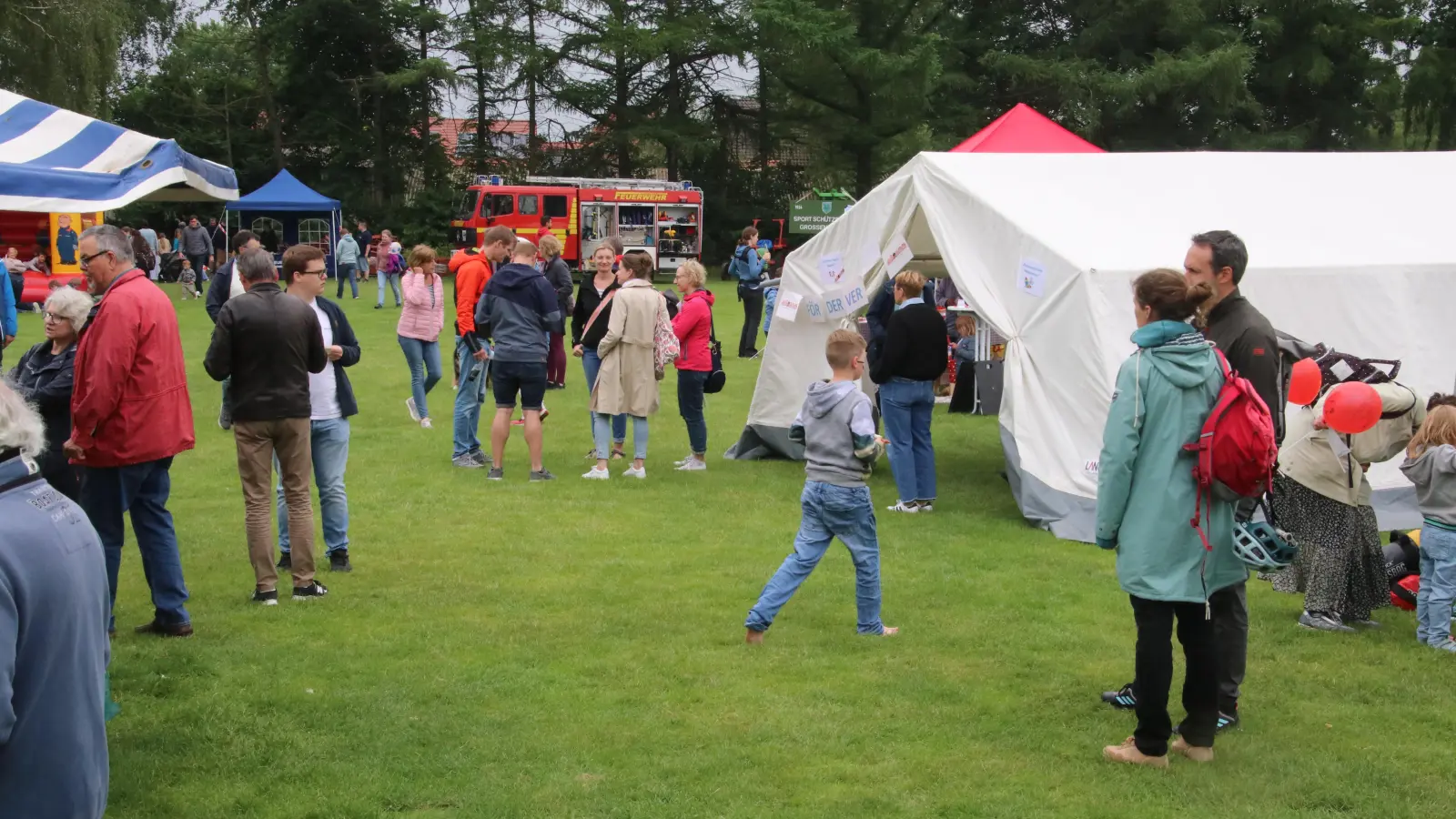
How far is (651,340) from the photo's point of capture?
33.7 feet

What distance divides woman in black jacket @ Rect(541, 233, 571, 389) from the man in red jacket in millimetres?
4299

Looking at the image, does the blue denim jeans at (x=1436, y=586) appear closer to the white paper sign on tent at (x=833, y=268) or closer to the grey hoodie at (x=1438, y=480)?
the grey hoodie at (x=1438, y=480)

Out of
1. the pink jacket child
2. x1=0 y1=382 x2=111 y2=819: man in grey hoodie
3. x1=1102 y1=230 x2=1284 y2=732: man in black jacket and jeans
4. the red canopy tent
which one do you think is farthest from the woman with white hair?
the red canopy tent

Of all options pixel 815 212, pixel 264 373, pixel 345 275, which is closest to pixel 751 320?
pixel 345 275

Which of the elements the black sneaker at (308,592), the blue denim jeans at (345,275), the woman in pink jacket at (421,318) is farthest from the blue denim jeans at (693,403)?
the blue denim jeans at (345,275)

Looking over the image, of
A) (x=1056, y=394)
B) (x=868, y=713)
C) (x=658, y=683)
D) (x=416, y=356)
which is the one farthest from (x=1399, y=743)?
(x=416, y=356)

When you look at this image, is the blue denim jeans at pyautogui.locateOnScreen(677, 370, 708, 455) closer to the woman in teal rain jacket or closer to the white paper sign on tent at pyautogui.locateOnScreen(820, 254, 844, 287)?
the white paper sign on tent at pyautogui.locateOnScreen(820, 254, 844, 287)

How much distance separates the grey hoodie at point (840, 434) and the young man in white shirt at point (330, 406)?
251cm

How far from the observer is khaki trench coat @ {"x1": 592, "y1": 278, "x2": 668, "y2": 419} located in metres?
10.2

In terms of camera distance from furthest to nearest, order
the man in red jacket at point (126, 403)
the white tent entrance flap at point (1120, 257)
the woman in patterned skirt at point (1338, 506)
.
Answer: the white tent entrance flap at point (1120, 257) → the woman in patterned skirt at point (1338, 506) → the man in red jacket at point (126, 403)

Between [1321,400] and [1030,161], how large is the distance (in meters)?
4.36

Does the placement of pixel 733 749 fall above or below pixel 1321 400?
below

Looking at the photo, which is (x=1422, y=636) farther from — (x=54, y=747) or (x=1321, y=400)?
(x=54, y=747)

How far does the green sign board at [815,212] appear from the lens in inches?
1395
